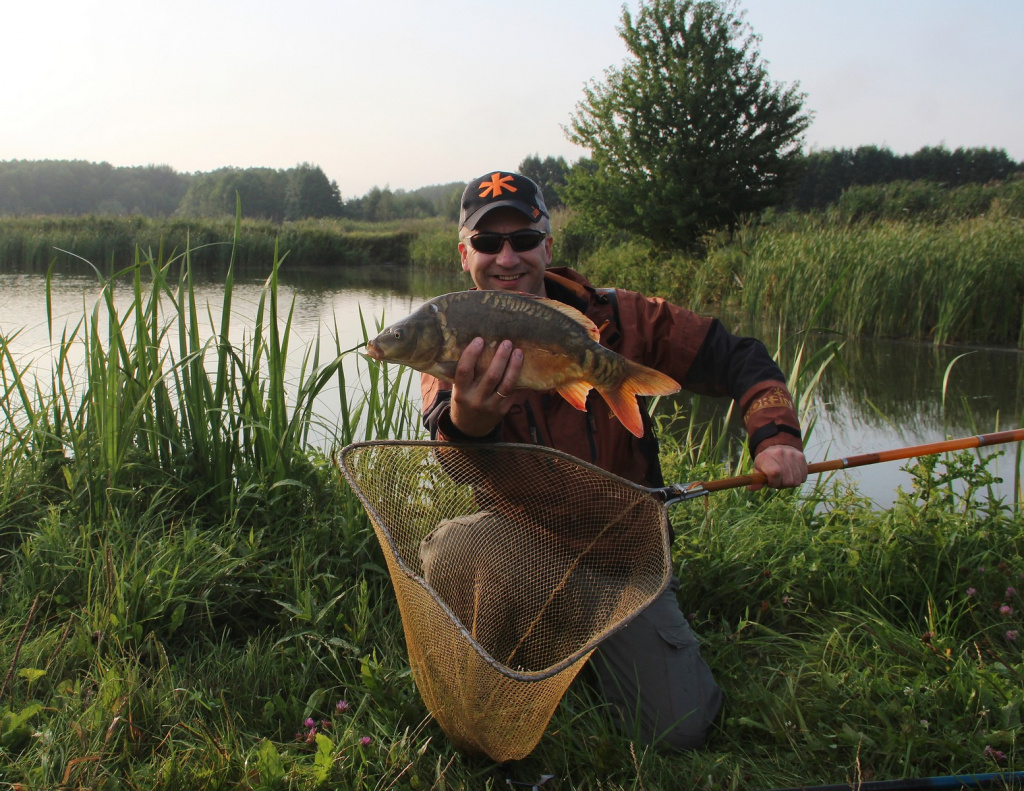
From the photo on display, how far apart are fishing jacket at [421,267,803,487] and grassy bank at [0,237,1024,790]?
0.49m

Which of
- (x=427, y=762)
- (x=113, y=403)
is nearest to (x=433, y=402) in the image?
(x=427, y=762)

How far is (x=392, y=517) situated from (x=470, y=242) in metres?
0.89

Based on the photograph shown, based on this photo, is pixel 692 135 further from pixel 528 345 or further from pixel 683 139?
pixel 528 345

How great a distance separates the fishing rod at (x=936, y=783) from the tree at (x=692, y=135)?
57.2 feet

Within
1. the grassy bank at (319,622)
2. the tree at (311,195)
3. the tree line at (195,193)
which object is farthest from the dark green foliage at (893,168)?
the grassy bank at (319,622)

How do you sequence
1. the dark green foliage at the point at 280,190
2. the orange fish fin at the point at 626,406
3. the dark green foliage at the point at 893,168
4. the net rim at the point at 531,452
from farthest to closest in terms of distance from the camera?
1. the dark green foliage at the point at 280,190
2. the dark green foliage at the point at 893,168
3. the orange fish fin at the point at 626,406
4. the net rim at the point at 531,452

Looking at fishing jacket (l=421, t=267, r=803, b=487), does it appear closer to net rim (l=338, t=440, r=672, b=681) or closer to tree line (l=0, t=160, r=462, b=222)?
net rim (l=338, t=440, r=672, b=681)

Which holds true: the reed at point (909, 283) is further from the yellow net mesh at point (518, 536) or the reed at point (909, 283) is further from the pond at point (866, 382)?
the yellow net mesh at point (518, 536)

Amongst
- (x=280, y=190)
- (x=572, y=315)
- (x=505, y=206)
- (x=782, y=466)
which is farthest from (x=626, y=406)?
(x=280, y=190)

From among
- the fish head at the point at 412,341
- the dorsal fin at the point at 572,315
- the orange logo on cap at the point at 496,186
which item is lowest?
the fish head at the point at 412,341

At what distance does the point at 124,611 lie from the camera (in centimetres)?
209

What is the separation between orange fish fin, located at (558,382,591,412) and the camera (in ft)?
6.41

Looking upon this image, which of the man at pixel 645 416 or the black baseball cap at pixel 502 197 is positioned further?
the black baseball cap at pixel 502 197

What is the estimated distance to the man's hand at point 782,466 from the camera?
2.02 meters
